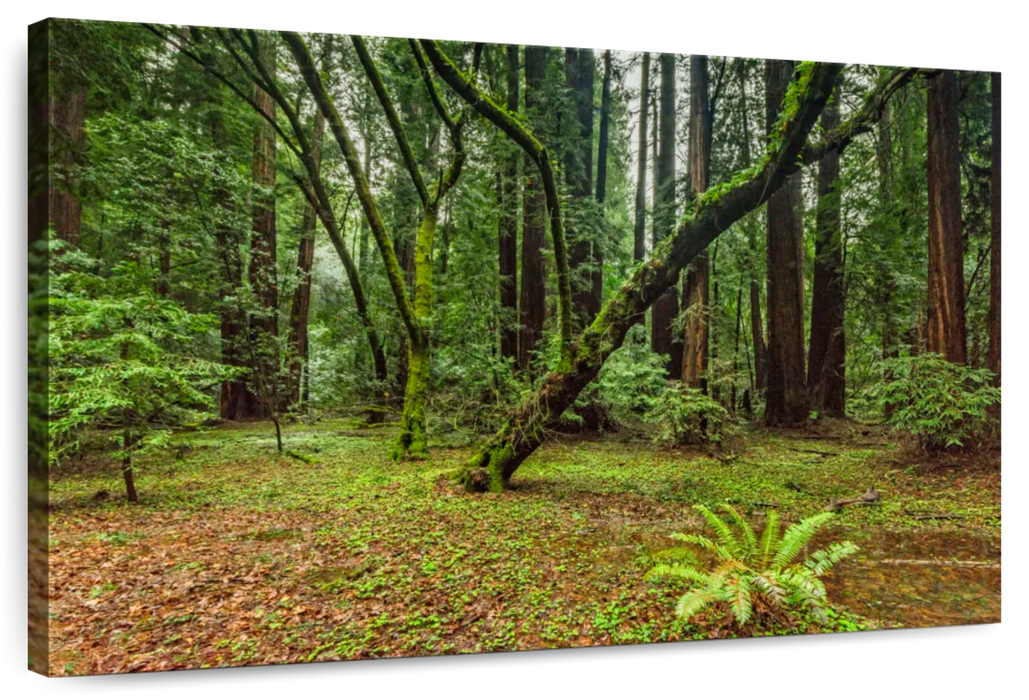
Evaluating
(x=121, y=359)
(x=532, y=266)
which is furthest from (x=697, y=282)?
(x=121, y=359)

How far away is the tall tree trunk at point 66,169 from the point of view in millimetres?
2414

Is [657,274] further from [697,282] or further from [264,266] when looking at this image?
[264,266]

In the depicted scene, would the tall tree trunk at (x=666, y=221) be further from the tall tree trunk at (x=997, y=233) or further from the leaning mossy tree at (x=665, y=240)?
the tall tree trunk at (x=997, y=233)

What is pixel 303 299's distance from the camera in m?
4.03

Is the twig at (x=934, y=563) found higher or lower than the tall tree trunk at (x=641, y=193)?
lower

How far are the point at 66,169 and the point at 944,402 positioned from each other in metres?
5.88

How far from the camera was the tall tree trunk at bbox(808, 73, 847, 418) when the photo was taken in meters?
3.96

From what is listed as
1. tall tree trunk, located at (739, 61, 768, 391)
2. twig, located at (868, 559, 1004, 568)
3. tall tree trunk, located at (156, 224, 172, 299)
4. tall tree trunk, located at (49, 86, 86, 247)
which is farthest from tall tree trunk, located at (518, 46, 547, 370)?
tall tree trunk, located at (49, 86, 86, 247)

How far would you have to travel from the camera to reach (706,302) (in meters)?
4.37

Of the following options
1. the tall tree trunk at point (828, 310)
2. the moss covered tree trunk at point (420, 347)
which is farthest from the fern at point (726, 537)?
the moss covered tree trunk at point (420, 347)

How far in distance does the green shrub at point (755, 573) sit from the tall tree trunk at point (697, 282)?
176 centimetres

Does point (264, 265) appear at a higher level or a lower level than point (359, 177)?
lower

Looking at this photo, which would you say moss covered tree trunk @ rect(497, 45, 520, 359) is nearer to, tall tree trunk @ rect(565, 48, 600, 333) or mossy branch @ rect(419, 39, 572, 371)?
mossy branch @ rect(419, 39, 572, 371)

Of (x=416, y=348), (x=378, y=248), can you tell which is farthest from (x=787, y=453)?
(x=378, y=248)
